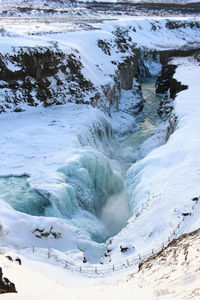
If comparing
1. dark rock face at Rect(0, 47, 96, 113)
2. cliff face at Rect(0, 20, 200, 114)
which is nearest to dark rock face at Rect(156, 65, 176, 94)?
cliff face at Rect(0, 20, 200, 114)

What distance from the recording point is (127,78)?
40469 mm

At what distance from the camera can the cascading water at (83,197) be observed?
15734 mm

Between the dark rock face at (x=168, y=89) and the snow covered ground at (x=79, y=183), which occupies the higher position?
the dark rock face at (x=168, y=89)

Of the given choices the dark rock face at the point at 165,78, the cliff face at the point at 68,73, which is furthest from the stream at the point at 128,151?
the cliff face at the point at 68,73

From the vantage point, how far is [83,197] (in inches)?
711

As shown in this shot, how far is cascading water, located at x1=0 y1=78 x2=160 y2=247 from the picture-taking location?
51.6ft

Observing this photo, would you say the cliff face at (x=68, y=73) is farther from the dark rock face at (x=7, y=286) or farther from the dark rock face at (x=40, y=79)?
the dark rock face at (x=7, y=286)

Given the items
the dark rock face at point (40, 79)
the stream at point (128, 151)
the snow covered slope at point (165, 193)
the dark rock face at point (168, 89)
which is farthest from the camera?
the dark rock face at point (168, 89)

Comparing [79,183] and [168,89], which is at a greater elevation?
[168,89]

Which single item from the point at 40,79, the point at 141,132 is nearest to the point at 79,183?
the point at 40,79

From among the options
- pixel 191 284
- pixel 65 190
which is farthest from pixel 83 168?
pixel 191 284

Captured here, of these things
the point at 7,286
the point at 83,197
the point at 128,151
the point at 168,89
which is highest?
the point at 168,89

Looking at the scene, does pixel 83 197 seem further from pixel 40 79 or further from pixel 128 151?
pixel 40 79

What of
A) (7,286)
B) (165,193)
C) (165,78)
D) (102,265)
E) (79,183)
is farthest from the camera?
(165,78)
